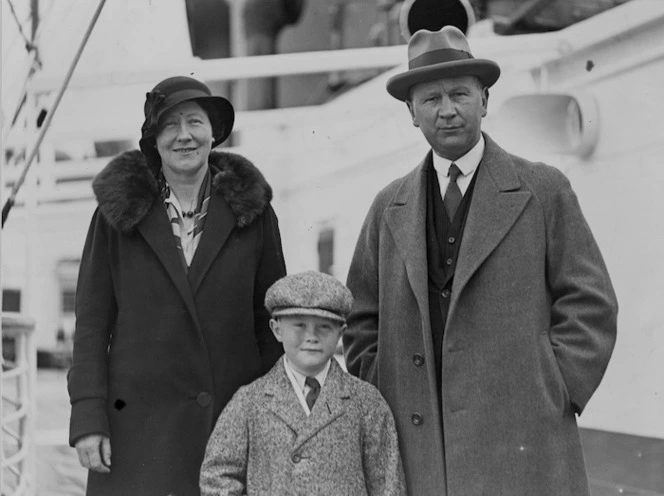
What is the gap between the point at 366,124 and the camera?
568 centimetres

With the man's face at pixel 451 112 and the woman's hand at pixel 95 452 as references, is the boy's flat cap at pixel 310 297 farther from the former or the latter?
the woman's hand at pixel 95 452

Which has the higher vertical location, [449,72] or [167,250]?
[449,72]

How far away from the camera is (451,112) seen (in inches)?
93.4

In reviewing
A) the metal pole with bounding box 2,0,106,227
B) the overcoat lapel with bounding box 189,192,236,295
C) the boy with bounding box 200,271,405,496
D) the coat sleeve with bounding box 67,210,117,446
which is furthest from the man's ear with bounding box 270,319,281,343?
the metal pole with bounding box 2,0,106,227

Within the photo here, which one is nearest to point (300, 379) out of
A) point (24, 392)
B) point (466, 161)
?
point (466, 161)

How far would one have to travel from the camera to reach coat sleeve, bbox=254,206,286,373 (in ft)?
8.68

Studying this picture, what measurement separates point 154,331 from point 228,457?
432 mm

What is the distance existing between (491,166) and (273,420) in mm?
851

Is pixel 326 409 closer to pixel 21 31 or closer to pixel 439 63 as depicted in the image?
pixel 439 63

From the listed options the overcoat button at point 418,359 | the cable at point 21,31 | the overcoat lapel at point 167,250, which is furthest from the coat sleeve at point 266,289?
the cable at point 21,31

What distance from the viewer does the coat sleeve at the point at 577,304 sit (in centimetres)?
228

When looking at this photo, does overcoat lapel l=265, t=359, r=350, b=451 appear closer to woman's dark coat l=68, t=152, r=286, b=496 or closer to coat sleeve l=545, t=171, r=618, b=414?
woman's dark coat l=68, t=152, r=286, b=496

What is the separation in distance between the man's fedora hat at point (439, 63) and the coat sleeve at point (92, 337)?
2.93ft

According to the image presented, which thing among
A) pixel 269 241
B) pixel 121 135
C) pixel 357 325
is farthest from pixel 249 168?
pixel 121 135
